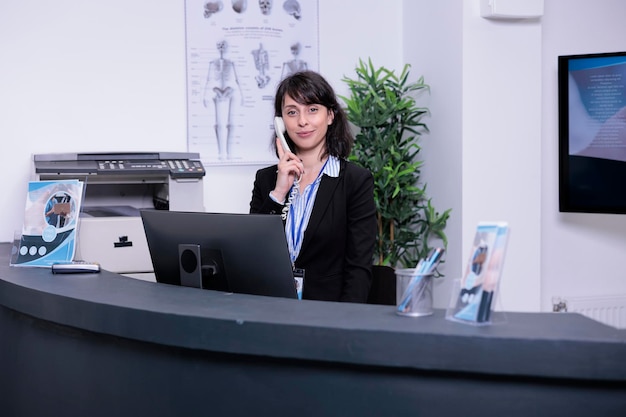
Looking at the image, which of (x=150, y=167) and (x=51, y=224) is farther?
(x=150, y=167)

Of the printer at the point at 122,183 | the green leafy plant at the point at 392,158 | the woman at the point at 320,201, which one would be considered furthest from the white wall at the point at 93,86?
the woman at the point at 320,201

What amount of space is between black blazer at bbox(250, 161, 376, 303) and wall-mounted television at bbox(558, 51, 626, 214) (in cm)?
157

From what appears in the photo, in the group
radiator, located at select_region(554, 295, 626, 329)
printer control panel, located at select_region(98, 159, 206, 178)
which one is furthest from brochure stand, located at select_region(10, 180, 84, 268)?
radiator, located at select_region(554, 295, 626, 329)

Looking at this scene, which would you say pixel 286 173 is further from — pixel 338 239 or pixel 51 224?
pixel 51 224

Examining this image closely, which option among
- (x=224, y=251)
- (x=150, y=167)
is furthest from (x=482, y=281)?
(x=150, y=167)

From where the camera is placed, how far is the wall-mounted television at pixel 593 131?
11.8 feet

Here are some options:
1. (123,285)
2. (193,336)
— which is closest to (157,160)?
(123,285)

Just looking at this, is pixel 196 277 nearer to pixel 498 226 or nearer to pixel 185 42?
pixel 498 226

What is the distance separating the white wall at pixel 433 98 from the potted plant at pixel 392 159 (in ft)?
0.34

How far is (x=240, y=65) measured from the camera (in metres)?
3.88

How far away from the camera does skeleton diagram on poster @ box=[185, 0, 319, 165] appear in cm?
379

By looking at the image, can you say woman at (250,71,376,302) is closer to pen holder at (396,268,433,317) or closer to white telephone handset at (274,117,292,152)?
white telephone handset at (274,117,292,152)

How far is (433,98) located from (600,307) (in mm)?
1434

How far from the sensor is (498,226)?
4.34ft
